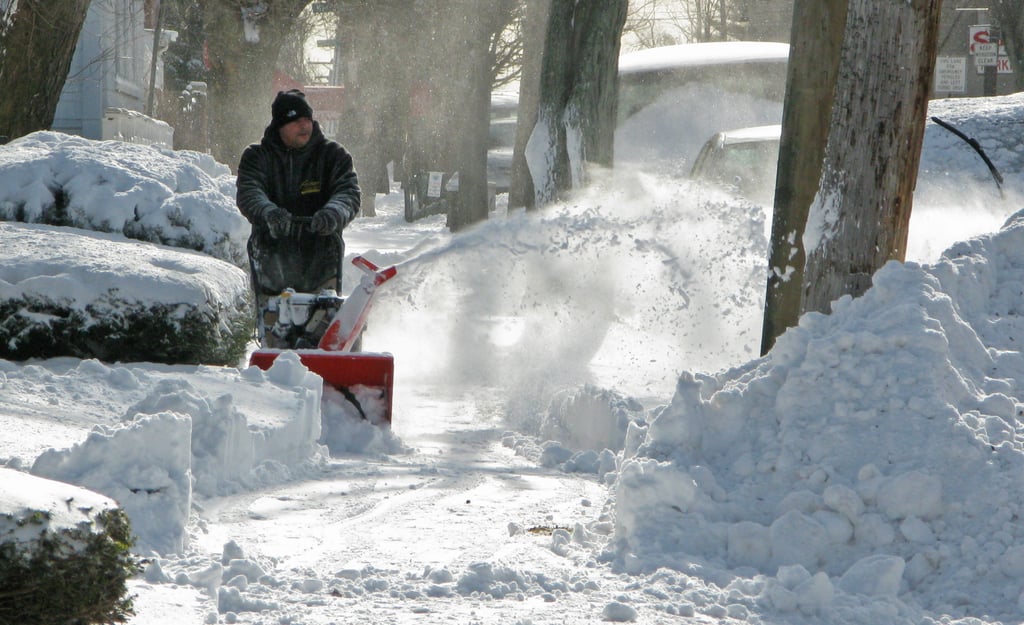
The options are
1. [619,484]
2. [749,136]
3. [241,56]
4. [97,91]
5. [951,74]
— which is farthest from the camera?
[951,74]

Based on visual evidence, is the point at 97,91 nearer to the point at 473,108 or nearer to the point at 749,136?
the point at 473,108

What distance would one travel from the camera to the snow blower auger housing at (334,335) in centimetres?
696

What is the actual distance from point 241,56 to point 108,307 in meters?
18.2

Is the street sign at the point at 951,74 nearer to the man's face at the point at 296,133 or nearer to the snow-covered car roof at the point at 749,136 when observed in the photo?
the snow-covered car roof at the point at 749,136

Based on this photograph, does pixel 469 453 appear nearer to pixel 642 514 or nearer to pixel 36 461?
pixel 642 514

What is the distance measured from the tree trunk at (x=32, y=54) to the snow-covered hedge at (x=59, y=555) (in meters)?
9.89

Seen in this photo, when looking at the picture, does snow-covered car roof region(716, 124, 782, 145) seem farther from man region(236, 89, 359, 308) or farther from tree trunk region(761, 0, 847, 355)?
man region(236, 89, 359, 308)

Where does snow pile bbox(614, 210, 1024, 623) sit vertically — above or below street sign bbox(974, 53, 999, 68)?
below

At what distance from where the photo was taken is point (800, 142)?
22.9 ft

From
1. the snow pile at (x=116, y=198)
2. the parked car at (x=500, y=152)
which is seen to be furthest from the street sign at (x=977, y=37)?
the snow pile at (x=116, y=198)

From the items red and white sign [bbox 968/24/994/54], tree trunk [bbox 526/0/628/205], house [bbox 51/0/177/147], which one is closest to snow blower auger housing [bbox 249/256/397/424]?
tree trunk [bbox 526/0/628/205]

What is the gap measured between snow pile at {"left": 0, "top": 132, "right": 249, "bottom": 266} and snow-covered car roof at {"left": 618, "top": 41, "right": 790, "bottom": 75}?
33.4ft

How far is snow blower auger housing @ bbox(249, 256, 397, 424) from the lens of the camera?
696cm

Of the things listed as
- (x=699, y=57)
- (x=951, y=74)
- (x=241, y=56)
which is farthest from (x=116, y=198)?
(x=951, y=74)
